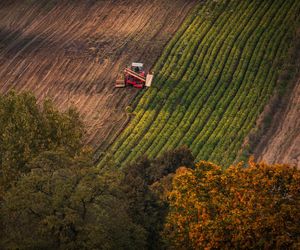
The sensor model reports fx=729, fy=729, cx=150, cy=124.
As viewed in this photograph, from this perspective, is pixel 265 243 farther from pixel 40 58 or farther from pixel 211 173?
pixel 40 58

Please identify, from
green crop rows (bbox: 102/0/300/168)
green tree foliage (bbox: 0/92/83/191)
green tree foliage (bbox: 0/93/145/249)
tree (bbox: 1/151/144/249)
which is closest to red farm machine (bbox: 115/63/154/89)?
green crop rows (bbox: 102/0/300/168)

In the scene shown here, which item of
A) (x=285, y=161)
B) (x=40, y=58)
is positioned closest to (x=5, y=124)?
(x=285, y=161)

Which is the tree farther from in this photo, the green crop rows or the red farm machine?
the red farm machine

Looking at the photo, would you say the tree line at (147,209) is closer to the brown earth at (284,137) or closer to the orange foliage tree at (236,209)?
the orange foliage tree at (236,209)

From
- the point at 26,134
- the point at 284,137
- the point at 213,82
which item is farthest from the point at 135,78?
the point at 26,134

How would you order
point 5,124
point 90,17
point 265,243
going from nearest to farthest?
point 265,243 → point 5,124 → point 90,17

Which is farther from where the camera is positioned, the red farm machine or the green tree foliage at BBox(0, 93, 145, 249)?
the red farm machine
